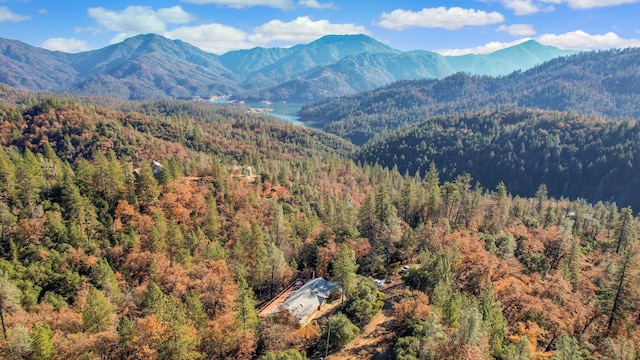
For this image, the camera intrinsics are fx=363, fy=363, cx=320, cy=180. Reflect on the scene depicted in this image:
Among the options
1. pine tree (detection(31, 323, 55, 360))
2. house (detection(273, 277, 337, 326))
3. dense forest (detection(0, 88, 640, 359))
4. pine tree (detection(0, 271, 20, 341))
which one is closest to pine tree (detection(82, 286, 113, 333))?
dense forest (detection(0, 88, 640, 359))

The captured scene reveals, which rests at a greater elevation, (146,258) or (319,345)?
(146,258)

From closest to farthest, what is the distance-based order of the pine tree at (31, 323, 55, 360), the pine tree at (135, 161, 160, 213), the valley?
the pine tree at (31, 323, 55, 360) → the valley → the pine tree at (135, 161, 160, 213)

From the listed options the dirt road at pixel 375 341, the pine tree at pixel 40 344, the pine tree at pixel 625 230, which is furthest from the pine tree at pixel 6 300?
the pine tree at pixel 625 230

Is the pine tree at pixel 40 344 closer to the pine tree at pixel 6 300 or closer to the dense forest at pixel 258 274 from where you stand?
the dense forest at pixel 258 274

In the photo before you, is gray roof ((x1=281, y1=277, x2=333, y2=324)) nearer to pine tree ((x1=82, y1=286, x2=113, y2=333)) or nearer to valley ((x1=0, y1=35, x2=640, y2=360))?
valley ((x1=0, y1=35, x2=640, y2=360))

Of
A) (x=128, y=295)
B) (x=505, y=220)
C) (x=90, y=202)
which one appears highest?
(x=90, y=202)

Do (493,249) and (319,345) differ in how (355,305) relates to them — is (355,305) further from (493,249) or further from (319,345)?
(493,249)

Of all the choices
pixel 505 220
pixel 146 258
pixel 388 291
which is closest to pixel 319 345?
pixel 388 291
